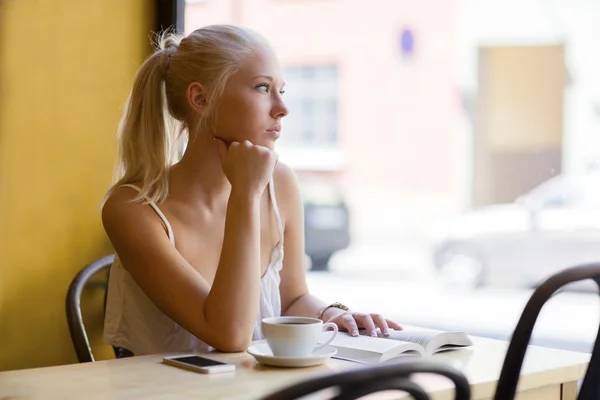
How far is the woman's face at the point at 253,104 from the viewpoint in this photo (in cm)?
158

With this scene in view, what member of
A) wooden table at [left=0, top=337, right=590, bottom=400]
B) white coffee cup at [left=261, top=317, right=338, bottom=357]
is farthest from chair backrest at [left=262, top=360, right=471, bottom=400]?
white coffee cup at [left=261, top=317, right=338, bottom=357]

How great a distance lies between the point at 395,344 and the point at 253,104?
22.7 inches

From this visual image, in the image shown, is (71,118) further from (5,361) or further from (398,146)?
(398,146)

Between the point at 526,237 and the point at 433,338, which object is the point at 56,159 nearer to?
the point at 433,338

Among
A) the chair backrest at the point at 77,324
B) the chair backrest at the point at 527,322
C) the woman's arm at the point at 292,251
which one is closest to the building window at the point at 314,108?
the woman's arm at the point at 292,251

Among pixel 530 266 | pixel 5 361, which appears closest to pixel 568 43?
pixel 530 266

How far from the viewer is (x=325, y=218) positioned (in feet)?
15.8

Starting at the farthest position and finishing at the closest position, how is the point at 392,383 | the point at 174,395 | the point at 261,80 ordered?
the point at 261,80 < the point at 174,395 < the point at 392,383

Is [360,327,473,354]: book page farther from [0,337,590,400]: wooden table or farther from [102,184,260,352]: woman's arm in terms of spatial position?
[102,184,260,352]: woman's arm

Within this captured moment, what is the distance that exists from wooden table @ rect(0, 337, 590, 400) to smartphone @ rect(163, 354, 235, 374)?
0.05ft

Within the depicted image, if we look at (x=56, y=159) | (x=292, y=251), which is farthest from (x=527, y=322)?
(x=56, y=159)

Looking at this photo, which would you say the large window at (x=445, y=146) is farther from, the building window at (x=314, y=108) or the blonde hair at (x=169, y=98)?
the blonde hair at (x=169, y=98)

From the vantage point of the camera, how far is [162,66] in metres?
1.75

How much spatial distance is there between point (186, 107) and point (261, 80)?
0.20 meters
